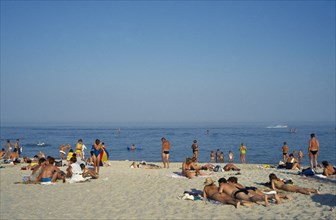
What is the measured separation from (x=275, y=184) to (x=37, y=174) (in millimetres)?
9046

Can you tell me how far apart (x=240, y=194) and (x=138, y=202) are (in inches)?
119

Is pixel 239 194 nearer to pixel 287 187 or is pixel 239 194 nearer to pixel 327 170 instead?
pixel 287 187

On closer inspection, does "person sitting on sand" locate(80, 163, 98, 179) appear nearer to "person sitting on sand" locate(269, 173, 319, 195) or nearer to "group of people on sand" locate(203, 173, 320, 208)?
"group of people on sand" locate(203, 173, 320, 208)

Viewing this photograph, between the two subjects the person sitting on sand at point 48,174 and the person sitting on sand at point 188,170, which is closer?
the person sitting on sand at point 48,174

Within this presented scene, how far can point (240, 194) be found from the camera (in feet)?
29.2

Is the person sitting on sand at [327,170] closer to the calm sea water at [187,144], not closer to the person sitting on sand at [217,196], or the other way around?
the person sitting on sand at [217,196]

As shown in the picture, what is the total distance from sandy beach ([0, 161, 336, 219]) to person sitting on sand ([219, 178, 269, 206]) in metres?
0.22

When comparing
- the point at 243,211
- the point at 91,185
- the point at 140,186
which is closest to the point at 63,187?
the point at 91,185

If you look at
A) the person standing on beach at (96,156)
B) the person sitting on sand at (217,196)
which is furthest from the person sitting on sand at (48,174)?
the person sitting on sand at (217,196)

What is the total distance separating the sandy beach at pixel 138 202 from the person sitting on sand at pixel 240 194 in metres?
0.22

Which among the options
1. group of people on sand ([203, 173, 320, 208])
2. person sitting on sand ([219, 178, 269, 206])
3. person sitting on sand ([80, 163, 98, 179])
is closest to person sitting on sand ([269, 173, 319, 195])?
group of people on sand ([203, 173, 320, 208])

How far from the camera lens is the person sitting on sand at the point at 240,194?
8797 mm

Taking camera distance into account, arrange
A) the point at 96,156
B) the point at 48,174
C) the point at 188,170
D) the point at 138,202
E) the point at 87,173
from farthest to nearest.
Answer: the point at 96,156
the point at 188,170
the point at 87,173
the point at 48,174
the point at 138,202

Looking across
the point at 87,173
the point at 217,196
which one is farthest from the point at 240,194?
the point at 87,173
